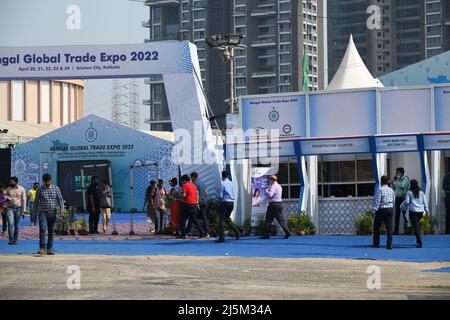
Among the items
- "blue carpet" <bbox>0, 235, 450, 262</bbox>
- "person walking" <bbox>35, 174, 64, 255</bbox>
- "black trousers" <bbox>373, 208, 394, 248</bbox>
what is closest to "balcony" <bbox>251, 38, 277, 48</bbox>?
"blue carpet" <bbox>0, 235, 450, 262</bbox>

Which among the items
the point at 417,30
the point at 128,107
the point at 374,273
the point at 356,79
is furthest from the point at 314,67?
the point at 374,273

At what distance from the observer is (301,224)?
28250 mm

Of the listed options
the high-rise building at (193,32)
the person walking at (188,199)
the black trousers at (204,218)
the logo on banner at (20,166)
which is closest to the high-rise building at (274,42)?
the high-rise building at (193,32)

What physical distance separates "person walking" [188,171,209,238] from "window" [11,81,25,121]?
75.3m

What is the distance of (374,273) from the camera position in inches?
655

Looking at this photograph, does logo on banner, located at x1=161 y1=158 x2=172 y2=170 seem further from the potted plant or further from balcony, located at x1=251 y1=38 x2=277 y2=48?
balcony, located at x1=251 y1=38 x2=277 y2=48

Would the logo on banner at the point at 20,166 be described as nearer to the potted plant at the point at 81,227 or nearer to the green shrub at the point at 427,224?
the potted plant at the point at 81,227

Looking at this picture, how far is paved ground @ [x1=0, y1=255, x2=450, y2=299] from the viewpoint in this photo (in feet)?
44.8

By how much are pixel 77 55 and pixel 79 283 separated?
14.9 meters

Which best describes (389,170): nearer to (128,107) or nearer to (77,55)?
(77,55)

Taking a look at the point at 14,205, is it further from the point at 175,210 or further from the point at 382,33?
the point at 382,33

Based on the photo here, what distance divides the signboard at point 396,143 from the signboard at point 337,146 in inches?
13.7

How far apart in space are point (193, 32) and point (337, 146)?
145 metres

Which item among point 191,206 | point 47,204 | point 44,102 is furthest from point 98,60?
point 44,102
